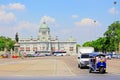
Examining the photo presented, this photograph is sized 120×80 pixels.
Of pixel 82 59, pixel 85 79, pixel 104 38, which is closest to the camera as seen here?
pixel 85 79

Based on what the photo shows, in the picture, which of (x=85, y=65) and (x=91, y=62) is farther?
(x=85, y=65)

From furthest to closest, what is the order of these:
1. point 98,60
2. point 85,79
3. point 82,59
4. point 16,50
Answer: point 16,50, point 82,59, point 98,60, point 85,79

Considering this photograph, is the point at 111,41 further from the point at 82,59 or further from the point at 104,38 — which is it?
the point at 82,59

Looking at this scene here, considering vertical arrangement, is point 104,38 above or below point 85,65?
above

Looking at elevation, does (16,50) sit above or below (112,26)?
below

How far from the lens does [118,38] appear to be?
142m

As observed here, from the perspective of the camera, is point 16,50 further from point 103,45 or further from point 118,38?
point 103,45

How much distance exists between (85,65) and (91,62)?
28.2 ft

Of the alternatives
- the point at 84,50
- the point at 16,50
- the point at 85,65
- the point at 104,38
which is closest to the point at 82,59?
the point at 85,65

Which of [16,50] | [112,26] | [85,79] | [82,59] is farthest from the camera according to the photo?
[112,26]

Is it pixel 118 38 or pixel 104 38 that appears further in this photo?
pixel 104 38

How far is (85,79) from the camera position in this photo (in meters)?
26.4

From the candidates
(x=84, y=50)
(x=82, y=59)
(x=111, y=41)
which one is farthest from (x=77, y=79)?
(x=111, y=41)

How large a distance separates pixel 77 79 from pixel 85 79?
533 millimetres
